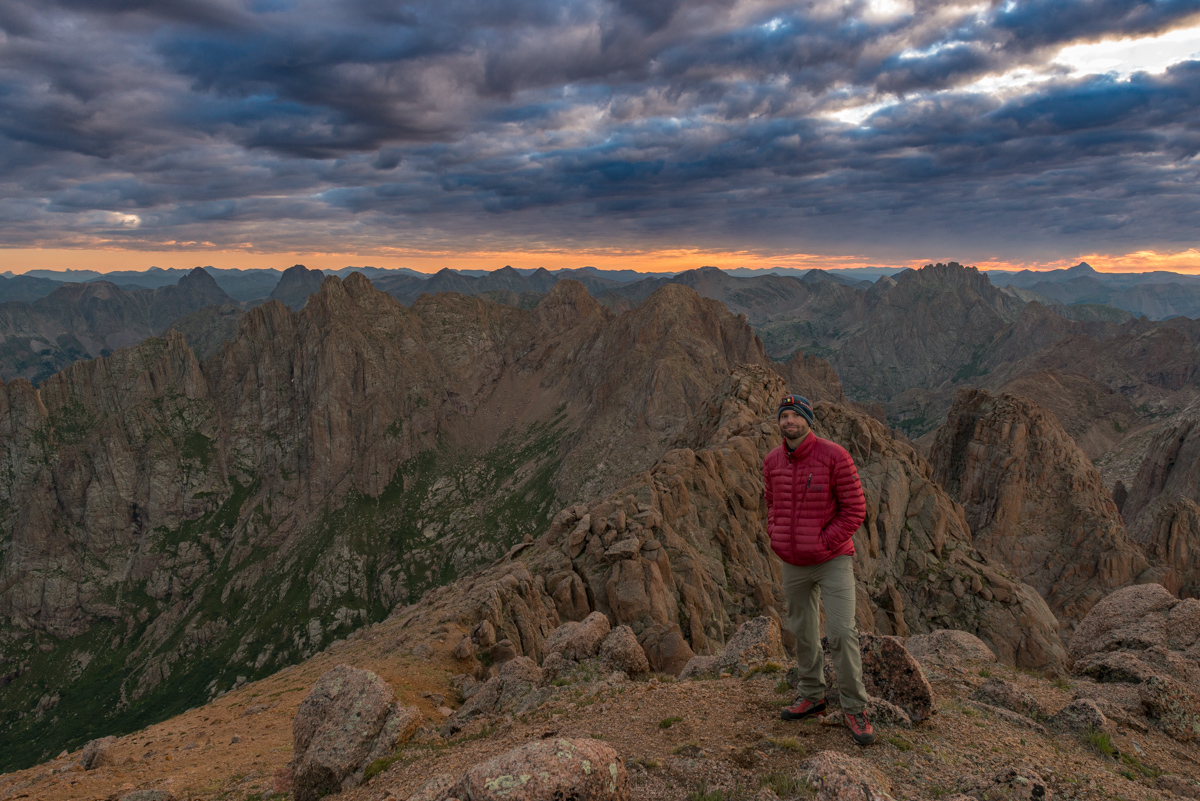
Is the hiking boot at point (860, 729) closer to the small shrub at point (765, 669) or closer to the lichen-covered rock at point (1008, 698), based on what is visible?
the lichen-covered rock at point (1008, 698)

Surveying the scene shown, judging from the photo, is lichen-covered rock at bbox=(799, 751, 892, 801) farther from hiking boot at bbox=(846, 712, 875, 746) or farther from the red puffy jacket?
the red puffy jacket

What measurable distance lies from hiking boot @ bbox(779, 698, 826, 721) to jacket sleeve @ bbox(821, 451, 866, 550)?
12.5 ft

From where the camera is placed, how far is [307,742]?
54.0 feet

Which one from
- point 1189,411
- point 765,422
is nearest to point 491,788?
point 765,422

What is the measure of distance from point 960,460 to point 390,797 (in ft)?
395

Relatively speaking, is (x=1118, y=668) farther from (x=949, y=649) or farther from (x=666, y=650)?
(x=666, y=650)

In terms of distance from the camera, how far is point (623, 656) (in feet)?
75.2

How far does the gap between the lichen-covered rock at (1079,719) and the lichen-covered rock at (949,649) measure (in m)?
5.88

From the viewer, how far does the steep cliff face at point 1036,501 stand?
271 ft

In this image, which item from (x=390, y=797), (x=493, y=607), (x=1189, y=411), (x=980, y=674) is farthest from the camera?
(x=1189, y=411)

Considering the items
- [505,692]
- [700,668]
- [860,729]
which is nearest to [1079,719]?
[860,729]

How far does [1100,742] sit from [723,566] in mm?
37542

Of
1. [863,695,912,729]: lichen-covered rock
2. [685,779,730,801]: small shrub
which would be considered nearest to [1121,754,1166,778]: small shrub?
[863,695,912,729]: lichen-covered rock

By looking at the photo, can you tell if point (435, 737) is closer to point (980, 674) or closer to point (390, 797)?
point (390, 797)
